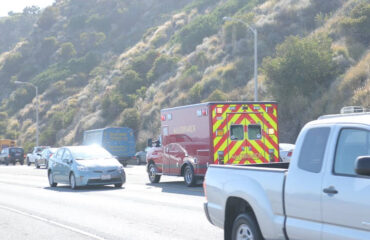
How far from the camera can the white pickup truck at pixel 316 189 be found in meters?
5.53

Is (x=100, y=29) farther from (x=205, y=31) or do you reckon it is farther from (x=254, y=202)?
(x=254, y=202)

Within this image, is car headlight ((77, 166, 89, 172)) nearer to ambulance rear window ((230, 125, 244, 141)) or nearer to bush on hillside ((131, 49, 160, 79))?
ambulance rear window ((230, 125, 244, 141))

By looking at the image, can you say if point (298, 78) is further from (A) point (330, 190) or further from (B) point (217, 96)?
(A) point (330, 190)

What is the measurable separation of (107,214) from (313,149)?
7900 millimetres

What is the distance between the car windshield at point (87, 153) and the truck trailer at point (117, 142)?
19.0 meters

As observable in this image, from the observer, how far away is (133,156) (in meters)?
41.6

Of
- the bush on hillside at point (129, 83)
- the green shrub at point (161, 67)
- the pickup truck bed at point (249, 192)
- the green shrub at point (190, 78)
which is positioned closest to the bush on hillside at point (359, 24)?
the green shrub at point (190, 78)

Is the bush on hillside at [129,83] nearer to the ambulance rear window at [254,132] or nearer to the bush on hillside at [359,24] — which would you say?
the bush on hillside at [359,24]

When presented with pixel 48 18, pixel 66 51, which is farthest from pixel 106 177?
pixel 48 18

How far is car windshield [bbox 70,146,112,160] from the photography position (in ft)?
67.2

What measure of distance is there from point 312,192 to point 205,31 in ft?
192

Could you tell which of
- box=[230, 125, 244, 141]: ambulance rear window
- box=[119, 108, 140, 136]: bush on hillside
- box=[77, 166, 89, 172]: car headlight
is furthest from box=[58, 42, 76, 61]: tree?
box=[230, 125, 244, 141]: ambulance rear window

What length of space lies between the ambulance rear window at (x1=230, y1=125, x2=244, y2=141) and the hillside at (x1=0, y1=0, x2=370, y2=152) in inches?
574

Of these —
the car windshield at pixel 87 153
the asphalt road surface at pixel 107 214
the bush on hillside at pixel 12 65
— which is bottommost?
the asphalt road surface at pixel 107 214
